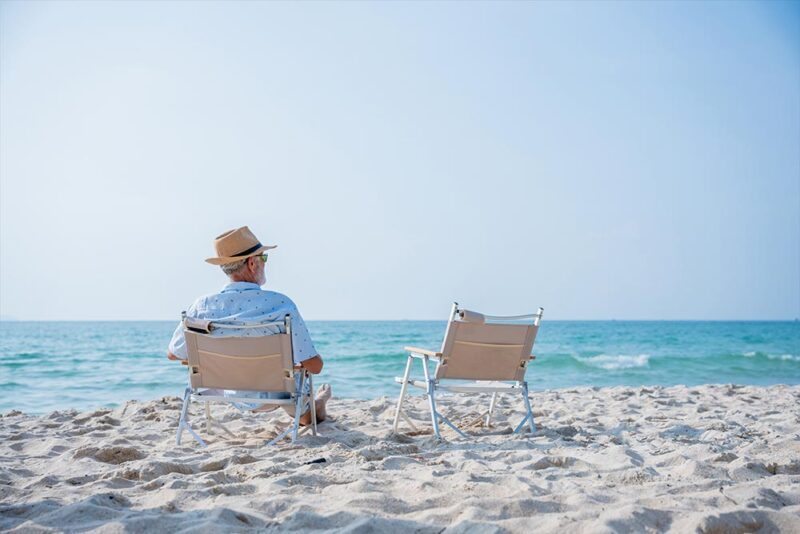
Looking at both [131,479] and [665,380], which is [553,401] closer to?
[131,479]

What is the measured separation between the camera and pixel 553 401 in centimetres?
686

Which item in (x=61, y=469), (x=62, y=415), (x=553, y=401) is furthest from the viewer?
(x=553, y=401)

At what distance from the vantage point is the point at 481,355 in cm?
461

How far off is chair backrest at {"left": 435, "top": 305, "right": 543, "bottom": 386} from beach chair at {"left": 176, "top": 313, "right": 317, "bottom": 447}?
102cm

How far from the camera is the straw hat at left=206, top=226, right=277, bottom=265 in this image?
410cm

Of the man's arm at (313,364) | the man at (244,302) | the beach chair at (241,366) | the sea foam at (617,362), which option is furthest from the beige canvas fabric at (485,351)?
the sea foam at (617,362)

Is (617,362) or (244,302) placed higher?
(244,302)

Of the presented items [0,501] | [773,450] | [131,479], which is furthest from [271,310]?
[773,450]

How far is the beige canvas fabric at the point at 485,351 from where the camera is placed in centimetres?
450

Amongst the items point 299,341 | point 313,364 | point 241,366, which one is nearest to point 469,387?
point 313,364

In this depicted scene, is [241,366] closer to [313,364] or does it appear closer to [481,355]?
[313,364]

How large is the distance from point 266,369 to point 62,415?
260 cm

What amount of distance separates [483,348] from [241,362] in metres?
1.64

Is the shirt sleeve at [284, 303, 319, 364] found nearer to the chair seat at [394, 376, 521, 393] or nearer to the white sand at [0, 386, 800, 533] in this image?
the white sand at [0, 386, 800, 533]
